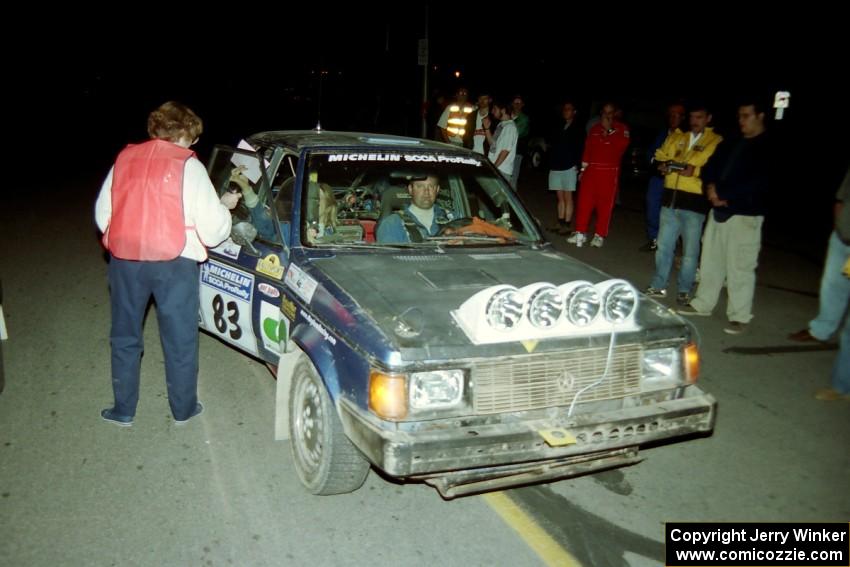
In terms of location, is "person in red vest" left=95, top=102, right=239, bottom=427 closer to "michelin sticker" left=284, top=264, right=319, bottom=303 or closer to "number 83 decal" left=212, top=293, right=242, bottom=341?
"number 83 decal" left=212, top=293, right=242, bottom=341

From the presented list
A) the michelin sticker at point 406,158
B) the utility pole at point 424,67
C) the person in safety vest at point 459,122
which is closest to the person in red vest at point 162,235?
the michelin sticker at point 406,158

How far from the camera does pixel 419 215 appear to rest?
477 centimetres

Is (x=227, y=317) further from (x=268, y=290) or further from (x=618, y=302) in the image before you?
(x=618, y=302)

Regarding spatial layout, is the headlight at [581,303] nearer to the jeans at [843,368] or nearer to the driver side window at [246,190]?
the driver side window at [246,190]

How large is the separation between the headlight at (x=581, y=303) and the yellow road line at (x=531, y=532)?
40.9 inches

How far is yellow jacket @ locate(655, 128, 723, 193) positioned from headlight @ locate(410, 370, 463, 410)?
4765 mm

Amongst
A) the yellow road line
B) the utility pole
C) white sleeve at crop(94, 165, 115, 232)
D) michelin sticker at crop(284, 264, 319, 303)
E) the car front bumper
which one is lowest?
the yellow road line

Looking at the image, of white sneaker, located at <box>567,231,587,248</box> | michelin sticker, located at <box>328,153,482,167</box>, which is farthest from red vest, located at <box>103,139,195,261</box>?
white sneaker, located at <box>567,231,587,248</box>

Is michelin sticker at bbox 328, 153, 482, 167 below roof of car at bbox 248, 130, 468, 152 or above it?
below

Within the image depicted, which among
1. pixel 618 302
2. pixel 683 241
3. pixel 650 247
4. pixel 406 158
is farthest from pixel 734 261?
pixel 618 302

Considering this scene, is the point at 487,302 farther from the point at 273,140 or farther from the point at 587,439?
the point at 273,140

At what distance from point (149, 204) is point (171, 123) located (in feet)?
1.58

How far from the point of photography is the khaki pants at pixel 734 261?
6289mm

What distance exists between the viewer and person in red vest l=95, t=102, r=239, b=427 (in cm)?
369
